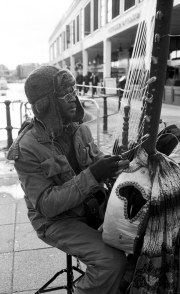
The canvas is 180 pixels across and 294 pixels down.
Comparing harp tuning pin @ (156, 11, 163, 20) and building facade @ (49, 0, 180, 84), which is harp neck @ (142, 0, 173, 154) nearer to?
harp tuning pin @ (156, 11, 163, 20)

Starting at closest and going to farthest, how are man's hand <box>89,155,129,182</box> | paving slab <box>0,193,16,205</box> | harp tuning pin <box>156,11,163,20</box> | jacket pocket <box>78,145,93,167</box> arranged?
harp tuning pin <box>156,11,163,20</box> → man's hand <box>89,155,129,182</box> → jacket pocket <box>78,145,93,167</box> → paving slab <box>0,193,16,205</box>

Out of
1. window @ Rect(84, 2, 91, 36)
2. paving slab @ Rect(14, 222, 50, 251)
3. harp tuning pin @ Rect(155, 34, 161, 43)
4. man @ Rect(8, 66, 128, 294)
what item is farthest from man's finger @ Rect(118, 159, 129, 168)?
window @ Rect(84, 2, 91, 36)

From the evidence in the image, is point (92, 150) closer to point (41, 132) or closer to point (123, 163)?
point (41, 132)

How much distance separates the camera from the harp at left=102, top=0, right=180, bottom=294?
1.43 metres

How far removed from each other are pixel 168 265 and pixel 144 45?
→ 110 cm

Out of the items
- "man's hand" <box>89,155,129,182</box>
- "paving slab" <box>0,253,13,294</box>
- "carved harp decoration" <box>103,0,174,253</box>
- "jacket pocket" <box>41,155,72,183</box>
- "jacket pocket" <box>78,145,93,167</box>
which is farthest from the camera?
"paving slab" <box>0,253,13,294</box>

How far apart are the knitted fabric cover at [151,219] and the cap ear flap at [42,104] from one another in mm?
585

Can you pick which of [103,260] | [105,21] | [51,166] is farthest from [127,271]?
[105,21]

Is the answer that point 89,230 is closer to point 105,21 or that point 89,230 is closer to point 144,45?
point 144,45

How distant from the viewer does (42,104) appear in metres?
1.70

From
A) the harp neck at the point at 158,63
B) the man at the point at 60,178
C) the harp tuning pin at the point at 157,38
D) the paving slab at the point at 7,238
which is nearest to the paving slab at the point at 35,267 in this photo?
the paving slab at the point at 7,238

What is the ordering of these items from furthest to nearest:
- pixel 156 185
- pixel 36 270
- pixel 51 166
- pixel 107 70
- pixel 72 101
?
pixel 107 70 → pixel 36 270 → pixel 72 101 → pixel 51 166 → pixel 156 185

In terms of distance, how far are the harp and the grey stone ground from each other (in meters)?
0.37

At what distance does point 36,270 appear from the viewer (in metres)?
2.63
